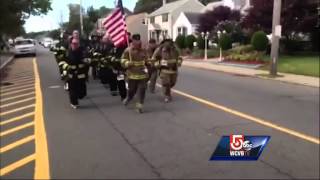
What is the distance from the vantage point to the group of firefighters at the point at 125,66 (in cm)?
1164

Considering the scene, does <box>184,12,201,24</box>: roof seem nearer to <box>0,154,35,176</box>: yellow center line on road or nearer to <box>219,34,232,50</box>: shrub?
<box>219,34,232,50</box>: shrub

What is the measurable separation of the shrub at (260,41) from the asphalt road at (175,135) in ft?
49.1

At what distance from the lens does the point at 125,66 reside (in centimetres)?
1145

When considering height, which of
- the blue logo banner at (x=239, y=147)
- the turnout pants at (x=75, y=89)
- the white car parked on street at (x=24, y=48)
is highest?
the blue logo banner at (x=239, y=147)

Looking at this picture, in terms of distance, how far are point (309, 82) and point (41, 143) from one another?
13.6 m

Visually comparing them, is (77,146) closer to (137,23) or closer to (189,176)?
(189,176)

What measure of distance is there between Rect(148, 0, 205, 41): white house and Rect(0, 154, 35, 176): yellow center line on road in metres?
63.0

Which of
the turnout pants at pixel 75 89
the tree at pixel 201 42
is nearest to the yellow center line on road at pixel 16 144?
the turnout pants at pixel 75 89

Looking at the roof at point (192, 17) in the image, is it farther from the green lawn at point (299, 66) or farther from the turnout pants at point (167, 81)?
the turnout pants at point (167, 81)


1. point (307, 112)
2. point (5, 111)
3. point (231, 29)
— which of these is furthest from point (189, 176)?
point (231, 29)

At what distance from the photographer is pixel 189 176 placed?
559 cm

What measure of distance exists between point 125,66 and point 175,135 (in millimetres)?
3468

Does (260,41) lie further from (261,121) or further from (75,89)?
(261,121)

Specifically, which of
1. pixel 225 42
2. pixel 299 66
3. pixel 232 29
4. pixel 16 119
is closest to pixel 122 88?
pixel 16 119
